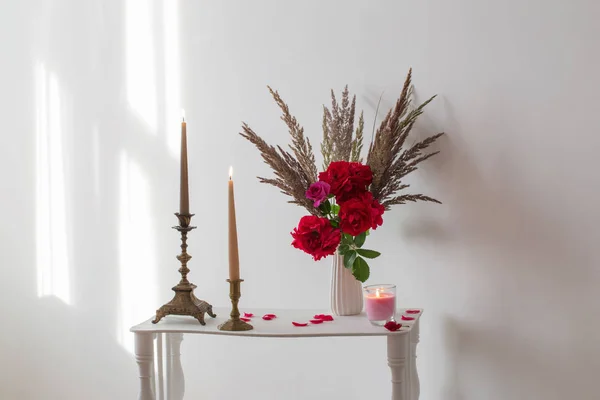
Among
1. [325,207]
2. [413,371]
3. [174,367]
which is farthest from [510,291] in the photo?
[174,367]

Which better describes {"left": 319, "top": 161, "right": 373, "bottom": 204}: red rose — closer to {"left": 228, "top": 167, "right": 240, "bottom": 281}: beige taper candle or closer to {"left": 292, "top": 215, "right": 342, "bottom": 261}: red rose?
{"left": 292, "top": 215, "right": 342, "bottom": 261}: red rose

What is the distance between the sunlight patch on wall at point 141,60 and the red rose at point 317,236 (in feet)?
2.41

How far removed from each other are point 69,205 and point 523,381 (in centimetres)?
148

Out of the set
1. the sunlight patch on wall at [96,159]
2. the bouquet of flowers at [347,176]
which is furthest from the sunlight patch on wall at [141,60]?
the bouquet of flowers at [347,176]

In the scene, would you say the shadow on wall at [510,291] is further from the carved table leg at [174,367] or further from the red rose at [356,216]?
the carved table leg at [174,367]

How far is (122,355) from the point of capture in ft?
7.73

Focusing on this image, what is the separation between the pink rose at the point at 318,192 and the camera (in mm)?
1791

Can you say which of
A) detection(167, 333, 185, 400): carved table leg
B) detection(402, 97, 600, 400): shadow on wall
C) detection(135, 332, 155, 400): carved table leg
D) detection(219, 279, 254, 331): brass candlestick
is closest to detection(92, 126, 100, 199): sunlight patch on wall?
detection(167, 333, 185, 400): carved table leg

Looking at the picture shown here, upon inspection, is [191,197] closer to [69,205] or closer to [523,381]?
[69,205]

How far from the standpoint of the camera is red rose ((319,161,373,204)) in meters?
1.79

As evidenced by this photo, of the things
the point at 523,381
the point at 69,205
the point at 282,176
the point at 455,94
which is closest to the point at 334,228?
the point at 282,176

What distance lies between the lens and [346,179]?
1782 millimetres

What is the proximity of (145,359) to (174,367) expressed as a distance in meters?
0.24

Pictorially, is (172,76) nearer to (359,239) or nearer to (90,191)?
(90,191)
